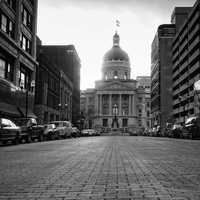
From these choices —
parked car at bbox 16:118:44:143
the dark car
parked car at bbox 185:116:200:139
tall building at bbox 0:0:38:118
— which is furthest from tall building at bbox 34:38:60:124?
parked car at bbox 16:118:44:143

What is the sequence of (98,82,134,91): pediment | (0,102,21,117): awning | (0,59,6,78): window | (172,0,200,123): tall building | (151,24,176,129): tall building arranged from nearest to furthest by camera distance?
(0,102,21,117): awning → (0,59,6,78): window → (172,0,200,123): tall building → (151,24,176,129): tall building → (98,82,134,91): pediment

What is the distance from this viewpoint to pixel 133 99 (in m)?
143

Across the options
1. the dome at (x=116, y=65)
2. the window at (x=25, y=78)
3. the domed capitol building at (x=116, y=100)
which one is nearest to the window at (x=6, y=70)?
the window at (x=25, y=78)

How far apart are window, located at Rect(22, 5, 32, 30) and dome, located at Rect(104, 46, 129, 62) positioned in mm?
108223

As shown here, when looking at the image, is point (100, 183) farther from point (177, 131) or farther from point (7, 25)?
point (177, 131)

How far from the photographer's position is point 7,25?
3806cm

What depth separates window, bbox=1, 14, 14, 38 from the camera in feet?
121

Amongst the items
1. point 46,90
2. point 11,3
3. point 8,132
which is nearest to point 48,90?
point 46,90

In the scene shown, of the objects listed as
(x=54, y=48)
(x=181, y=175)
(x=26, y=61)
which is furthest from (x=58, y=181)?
(x=54, y=48)

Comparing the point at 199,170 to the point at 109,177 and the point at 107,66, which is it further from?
the point at 107,66

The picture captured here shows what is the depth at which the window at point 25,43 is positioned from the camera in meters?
43.3

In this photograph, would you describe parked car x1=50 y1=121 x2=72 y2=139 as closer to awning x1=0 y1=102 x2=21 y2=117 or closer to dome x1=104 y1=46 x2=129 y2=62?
awning x1=0 y1=102 x2=21 y2=117

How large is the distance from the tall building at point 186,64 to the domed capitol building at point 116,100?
48.9m

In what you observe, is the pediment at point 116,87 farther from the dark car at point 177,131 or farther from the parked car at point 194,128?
the parked car at point 194,128
